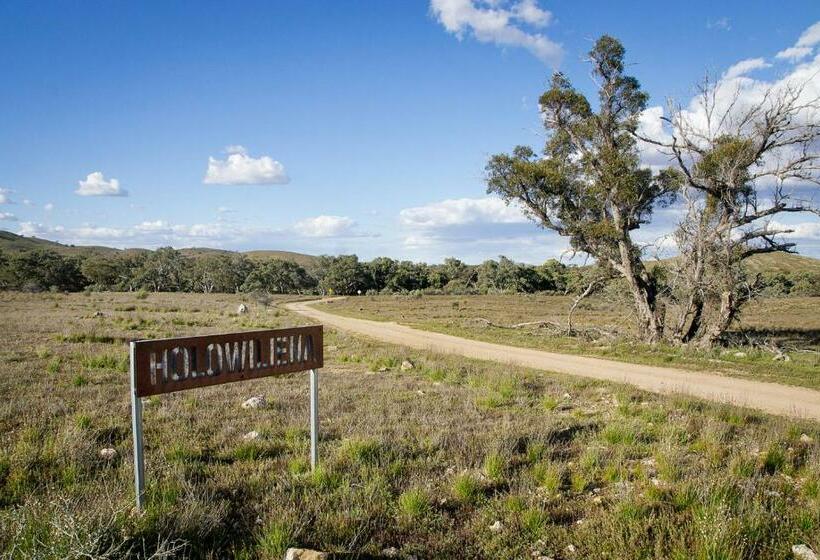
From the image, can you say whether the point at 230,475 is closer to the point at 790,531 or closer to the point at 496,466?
the point at 496,466

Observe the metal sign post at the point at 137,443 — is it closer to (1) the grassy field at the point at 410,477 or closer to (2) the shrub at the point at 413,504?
(1) the grassy field at the point at 410,477

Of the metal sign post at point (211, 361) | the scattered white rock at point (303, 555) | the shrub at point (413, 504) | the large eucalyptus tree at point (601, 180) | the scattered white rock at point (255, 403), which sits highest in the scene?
the large eucalyptus tree at point (601, 180)

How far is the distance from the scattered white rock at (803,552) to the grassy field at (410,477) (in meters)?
0.08

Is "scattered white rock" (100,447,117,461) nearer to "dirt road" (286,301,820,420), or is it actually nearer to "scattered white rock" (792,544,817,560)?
"scattered white rock" (792,544,817,560)

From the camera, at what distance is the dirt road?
404 inches

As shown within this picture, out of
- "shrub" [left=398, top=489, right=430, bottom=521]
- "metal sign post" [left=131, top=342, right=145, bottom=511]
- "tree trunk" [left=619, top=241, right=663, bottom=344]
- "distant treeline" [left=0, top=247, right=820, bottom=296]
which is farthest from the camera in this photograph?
"distant treeline" [left=0, top=247, right=820, bottom=296]

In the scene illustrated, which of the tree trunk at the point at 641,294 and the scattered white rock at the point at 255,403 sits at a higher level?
the tree trunk at the point at 641,294

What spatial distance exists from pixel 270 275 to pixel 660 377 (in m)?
90.4

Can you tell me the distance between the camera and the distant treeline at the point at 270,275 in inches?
3147

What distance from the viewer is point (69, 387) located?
9.71m

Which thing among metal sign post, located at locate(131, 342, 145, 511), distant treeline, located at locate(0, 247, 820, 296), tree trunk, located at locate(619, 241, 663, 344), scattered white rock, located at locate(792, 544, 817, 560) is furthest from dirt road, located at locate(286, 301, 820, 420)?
distant treeline, located at locate(0, 247, 820, 296)

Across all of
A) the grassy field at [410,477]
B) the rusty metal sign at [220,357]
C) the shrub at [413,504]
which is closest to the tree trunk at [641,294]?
the grassy field at [410,477]

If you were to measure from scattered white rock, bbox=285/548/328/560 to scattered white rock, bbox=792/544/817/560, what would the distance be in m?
3.69

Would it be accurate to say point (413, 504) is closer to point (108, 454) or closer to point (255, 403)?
point (108, 454)
